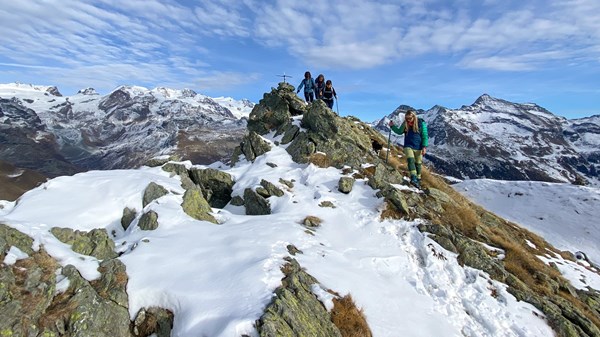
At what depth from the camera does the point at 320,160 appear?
25.2m

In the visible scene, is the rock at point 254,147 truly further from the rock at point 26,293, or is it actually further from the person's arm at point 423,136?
the rock at point 26,293

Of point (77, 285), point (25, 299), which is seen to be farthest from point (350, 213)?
point (25, 299)

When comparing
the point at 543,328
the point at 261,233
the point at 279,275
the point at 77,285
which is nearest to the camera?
the point at 77,285

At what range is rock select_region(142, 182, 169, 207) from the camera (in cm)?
1842

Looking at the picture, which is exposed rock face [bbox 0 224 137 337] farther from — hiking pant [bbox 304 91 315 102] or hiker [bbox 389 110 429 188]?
hiking pant [bbox 304 91 315 102]

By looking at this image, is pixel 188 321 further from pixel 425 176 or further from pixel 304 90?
pixel 304 90

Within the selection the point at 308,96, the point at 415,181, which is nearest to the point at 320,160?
the point at 415,181

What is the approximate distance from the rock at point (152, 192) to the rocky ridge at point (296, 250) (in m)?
0.05

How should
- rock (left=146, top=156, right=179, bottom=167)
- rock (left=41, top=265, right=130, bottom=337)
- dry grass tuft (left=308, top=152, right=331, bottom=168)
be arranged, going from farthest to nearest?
rock (left=146, top=156, right=179, bottom=167)
dry grass tuft (left=308, top=152, right=331, bottom=168)
rock (left=41, top=265, right=130, bottom=337)

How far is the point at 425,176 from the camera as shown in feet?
83.9

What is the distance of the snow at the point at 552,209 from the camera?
56.3 m

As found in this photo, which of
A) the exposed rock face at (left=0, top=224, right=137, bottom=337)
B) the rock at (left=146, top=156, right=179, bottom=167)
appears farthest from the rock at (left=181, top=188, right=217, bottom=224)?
the rock at (left=146, top=156, right=179, bottom=167)

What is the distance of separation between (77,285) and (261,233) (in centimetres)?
674

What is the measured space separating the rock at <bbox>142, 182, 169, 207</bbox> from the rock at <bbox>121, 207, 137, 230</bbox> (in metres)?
0.71
